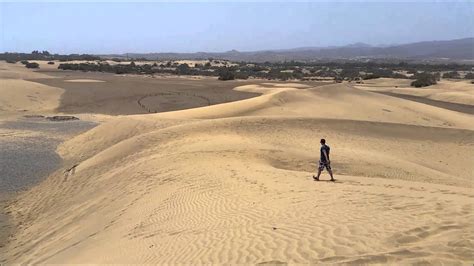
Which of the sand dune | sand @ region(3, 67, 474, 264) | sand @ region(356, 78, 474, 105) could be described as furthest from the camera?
sand @ region(356, 78, 474, 105)

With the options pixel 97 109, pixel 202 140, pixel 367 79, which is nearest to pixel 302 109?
pixel 202 140

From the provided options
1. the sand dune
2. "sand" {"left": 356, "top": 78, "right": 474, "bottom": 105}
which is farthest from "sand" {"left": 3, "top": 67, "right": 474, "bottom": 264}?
"sand" {"left": 356, "top": 78, "right": 474, "bottom": 105}

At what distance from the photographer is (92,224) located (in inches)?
423

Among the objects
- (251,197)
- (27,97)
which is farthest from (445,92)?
(251,197)

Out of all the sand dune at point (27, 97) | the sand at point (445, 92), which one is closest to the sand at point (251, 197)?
the sand dune at point (27, 97)

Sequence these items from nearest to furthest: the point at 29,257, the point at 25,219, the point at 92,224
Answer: the point at 29,257 < the point at 92,224 < the point at 25,219

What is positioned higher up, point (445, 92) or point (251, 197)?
point (251, 197)

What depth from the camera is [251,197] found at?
10.2 m

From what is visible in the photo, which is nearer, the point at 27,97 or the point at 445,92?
the point at 27,97

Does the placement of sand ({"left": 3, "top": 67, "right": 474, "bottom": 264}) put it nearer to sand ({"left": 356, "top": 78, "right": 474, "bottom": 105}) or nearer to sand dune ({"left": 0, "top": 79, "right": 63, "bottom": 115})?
sand dune ({"left": 0, "top": 79, "right": 63, "bottom": 115})

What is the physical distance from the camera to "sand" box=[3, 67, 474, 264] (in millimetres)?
6441

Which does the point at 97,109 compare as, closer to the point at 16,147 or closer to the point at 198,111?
the point at 198,111

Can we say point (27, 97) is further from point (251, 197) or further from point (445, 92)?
point (445, 92)

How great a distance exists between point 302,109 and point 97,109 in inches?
574
